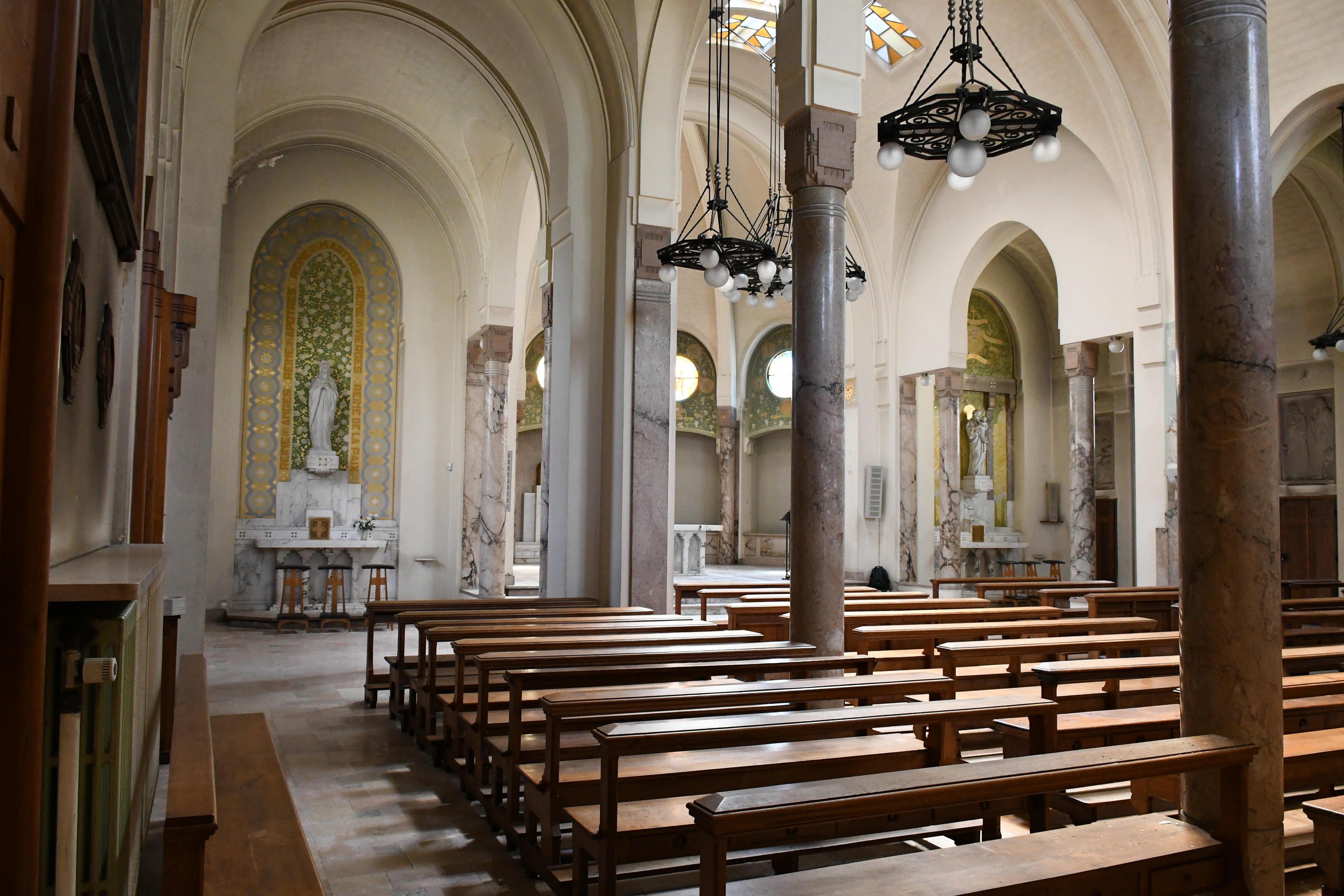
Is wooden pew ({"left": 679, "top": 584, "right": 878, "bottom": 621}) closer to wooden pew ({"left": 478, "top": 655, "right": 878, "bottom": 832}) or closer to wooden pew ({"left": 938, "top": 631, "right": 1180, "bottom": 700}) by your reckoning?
wooden pew ({"left": 938, "top": 631, "right": 1180, "bottom": 700})

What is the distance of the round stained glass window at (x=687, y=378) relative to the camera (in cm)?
2459

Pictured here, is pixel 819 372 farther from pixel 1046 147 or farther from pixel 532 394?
pixel 532 394

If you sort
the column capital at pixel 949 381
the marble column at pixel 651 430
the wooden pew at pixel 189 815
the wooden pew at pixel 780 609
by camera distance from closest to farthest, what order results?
the wooden pew at pixel 189 815, the wooden pew at pixel 780 609, the marble column at pixel 651 430, the column capital at pixel 949 381

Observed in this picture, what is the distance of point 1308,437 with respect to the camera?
15086mm

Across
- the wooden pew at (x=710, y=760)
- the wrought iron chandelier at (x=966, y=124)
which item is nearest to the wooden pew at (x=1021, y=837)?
the wooden pew at (x=710, y=760)

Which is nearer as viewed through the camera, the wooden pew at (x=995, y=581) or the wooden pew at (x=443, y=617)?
the wooden pew at (x=443, y=617)

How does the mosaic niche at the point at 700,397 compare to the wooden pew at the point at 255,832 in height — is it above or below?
above

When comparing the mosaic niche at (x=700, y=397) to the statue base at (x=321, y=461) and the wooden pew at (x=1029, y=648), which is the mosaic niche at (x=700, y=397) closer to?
the statue base at (x=321, y=461)

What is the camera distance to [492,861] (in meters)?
4.14

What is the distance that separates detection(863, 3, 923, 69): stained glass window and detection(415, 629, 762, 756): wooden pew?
36.4 ft

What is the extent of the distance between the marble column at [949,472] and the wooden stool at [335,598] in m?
9.62

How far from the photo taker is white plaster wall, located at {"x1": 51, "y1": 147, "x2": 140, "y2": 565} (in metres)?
2.59

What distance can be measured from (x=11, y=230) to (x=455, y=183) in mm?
13587

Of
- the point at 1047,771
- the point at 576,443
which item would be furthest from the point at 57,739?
the point at 576,443
